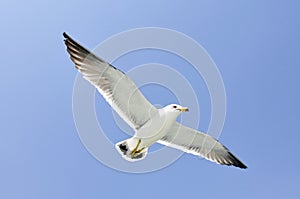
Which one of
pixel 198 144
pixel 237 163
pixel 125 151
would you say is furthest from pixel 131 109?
pixel 237 163

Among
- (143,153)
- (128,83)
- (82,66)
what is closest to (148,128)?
(143,153)

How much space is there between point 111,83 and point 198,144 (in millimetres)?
3328

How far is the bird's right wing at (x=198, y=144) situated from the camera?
12.8m

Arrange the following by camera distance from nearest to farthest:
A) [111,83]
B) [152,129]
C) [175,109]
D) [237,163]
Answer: [111,83], [175,109], [152,129], [237,163]

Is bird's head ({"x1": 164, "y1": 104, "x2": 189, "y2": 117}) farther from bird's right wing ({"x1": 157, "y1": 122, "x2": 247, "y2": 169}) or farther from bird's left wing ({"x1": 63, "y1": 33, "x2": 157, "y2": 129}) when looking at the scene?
bird's right wing ({"x1": 157, "y1": 122, "x2": 247, "y2": 169})

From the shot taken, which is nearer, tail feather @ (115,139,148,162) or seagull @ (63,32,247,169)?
seagull @ (63,32,247,169)

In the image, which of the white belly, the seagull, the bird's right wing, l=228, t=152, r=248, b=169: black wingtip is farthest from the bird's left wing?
l=228, t=152, r=248, b=169: black wingtip

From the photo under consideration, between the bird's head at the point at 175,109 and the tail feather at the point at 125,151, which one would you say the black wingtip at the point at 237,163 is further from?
the tail feather at the point at 125,151

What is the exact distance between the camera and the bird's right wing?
12828 millimetres

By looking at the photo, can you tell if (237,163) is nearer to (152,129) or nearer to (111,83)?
(152,129)

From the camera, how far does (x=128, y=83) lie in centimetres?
1128

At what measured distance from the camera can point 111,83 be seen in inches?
455

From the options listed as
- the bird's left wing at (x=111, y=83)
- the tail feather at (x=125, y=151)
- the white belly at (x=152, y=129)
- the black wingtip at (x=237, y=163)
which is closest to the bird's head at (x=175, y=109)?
the white belly at (x=152, y=129)

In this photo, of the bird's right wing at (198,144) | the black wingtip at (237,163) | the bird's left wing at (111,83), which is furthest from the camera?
the black wingtip at (237,163)
